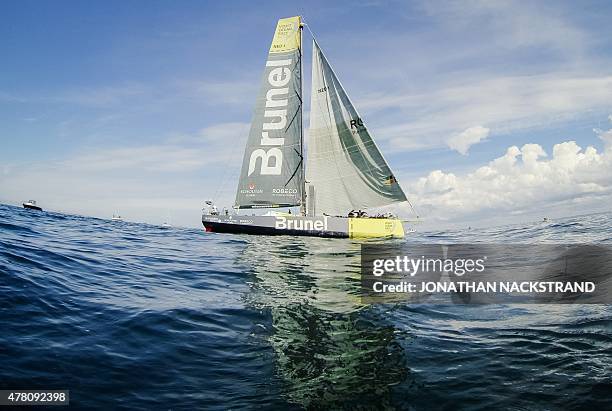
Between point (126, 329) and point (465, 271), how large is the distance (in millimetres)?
9050

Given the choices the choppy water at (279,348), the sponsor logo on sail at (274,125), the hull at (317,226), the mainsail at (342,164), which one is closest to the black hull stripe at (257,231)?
the hull at (317,226)

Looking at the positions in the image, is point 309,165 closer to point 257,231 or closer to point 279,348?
point 257,231

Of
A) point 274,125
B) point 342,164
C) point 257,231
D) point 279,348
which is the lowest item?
point 279,348

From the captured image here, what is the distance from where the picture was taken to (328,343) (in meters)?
6.98

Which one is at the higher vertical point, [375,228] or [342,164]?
[342,164]

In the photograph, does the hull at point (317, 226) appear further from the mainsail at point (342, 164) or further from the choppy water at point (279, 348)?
the choppy water at point (279, 348)

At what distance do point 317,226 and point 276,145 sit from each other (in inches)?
371

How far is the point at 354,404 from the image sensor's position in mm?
5012

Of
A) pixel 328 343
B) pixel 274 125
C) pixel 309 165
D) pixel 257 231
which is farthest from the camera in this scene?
pixel 274 125

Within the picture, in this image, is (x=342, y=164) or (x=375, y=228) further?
(x=342, y=164)

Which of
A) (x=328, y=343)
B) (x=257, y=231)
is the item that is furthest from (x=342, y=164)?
(x=328, y=343)

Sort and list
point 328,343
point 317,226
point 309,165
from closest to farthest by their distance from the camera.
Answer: point 328,343 → point 317,226 → point 309,165

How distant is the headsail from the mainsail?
173cm

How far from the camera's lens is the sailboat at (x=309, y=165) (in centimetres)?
3166
